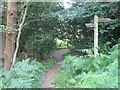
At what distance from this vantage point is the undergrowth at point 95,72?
5.95 feet

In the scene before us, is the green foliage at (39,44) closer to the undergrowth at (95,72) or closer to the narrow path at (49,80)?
the narrow path at (49,80)

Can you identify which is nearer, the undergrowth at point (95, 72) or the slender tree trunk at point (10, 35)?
the undergrowth at point (95, 72)

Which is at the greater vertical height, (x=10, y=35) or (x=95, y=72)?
(x=10, y=35)

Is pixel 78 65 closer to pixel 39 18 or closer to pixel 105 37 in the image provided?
pixel 105 37

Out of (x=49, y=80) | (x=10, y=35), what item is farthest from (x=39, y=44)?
(x=49, y=80)

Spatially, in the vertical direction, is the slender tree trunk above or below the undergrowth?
above

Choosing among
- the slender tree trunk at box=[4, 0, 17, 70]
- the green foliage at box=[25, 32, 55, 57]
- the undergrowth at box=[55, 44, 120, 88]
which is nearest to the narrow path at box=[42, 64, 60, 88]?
the undergrowth at box=[55, 44, 120, 88]

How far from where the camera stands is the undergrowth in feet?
5.95

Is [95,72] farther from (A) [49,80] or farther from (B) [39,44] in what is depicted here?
(B) [39,44]

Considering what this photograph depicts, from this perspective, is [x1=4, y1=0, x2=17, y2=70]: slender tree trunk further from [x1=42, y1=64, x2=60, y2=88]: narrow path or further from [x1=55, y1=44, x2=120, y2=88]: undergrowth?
[x1=55, y1=44, x2=120, y2=88]: undergrowth

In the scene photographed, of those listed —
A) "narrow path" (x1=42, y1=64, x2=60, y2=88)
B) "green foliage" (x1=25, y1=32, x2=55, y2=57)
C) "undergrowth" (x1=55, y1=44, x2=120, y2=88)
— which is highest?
"green foliage" (x1=25, y1=32, x2=55, y2=57)

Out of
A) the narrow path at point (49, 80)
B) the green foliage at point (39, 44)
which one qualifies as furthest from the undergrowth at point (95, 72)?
the green foliage at point (39, 44)

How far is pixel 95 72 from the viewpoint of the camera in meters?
2.32

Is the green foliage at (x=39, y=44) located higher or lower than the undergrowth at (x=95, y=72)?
higher
